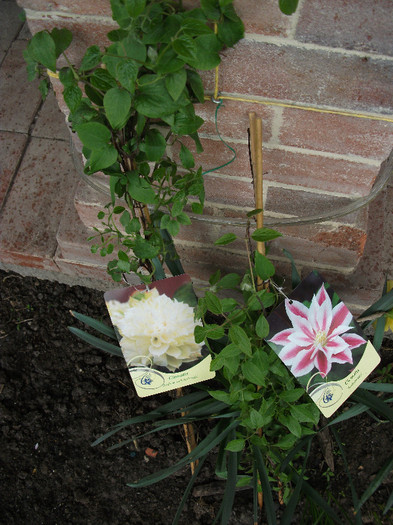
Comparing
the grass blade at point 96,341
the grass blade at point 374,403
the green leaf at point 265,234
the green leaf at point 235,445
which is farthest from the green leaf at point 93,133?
the grass blade at point 374,403

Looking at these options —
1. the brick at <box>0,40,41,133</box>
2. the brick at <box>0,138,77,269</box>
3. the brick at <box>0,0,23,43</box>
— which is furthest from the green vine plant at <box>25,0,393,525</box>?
the brick at <box>0,0,23,43</box>

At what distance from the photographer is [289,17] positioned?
0.85m

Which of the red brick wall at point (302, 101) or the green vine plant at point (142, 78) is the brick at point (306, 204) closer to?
the red brick wall at point (302, 101)

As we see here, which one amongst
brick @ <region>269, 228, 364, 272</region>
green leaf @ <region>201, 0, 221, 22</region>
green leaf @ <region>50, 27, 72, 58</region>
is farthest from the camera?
brick @ <region>269, 228, 364, 272</region>

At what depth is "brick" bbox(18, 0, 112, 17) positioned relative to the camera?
0.91 metres

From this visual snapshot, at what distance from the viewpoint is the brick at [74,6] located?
0.91 metres

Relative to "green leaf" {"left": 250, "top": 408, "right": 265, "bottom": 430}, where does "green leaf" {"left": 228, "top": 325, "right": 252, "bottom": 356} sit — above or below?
above

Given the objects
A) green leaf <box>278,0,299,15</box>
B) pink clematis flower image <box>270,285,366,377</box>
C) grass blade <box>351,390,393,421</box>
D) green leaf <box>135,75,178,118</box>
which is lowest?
grass blade <box>351,390,393,421</box>

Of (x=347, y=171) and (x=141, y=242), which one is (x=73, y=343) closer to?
(x=141, y=242)

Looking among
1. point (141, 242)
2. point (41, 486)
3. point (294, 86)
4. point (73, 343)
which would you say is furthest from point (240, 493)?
point (294, 86)

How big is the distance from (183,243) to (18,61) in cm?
116

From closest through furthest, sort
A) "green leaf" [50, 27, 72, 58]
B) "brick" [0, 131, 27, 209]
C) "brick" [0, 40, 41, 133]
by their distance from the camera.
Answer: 1. "green leaf" [50, 27, 72, 58]
2. "brick" [0, 131, 27, 209]
3. "brick" [0, 40, 41, 133]

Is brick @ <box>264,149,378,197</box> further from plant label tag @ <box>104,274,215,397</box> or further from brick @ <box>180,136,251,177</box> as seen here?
plant label tag @ <box>104,274,215,397</box>

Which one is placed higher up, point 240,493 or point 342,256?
point 342,256
